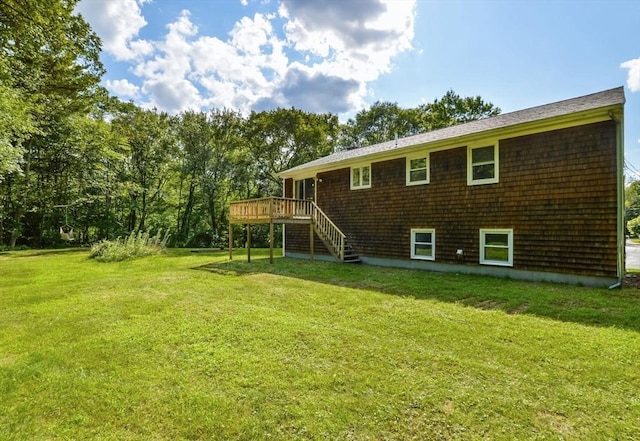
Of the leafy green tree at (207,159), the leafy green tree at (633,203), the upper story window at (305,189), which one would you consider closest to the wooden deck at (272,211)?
the upper story window at (305,189)

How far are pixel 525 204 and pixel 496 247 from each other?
142 centimetres

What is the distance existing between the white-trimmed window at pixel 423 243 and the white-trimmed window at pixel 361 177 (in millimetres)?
2725

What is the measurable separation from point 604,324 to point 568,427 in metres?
3.34

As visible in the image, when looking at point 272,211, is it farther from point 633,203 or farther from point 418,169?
point 633,203

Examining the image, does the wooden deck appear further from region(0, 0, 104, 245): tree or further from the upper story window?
region(0, 0, 104, 245): tree

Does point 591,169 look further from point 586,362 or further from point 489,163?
point 586,362

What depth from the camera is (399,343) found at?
424cm

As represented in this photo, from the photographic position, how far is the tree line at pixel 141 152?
60.5 ft

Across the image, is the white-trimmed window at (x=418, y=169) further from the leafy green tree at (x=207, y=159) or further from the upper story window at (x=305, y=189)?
the leafy green tree at (x=207, y=159)

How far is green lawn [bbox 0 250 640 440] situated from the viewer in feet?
8.59

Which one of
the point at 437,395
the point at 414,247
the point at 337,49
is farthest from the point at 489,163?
the point at 337,49

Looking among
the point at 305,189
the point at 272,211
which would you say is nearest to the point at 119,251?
the point at 272,211

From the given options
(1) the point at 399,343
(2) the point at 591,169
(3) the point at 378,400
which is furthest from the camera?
(2) the point at 591,169

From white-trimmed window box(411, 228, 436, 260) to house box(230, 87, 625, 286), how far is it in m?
0.03
